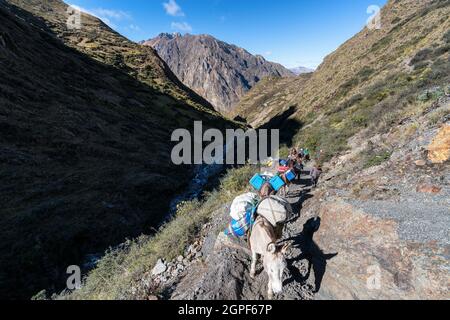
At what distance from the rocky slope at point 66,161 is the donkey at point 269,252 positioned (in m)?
10.5

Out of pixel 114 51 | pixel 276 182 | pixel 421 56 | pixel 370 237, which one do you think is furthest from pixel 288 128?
pixel 114 51

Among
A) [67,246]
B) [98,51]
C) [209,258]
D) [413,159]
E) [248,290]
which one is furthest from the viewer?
[98,51]

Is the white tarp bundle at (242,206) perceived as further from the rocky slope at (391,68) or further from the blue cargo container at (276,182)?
the rocky slope at (391,68)

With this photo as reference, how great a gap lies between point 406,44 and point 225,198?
131 ft

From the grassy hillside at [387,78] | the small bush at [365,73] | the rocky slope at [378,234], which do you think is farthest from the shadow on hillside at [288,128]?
the rocky slope at [378,234]

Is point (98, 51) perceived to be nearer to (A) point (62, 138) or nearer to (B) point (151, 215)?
(A) point (62, 138)

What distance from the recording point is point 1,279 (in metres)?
12.0

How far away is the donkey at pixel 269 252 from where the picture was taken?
5.50m

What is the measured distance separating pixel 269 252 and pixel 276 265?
0.31 metres

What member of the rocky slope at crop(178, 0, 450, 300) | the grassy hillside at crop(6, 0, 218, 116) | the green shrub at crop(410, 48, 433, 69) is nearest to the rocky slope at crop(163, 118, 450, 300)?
the rocky slope at crop(178, 0, 450, 300)

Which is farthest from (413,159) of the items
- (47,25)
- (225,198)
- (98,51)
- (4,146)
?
(47,25)

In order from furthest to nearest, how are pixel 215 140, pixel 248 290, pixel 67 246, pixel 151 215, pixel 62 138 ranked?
1. pixel 215 140
2. pixel 62 138
3. pixel 151 215
4. pixel 67 246
5. pixel 248 290

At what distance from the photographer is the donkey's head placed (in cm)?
548

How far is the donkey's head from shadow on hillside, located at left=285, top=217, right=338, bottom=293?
1112 millimetres
